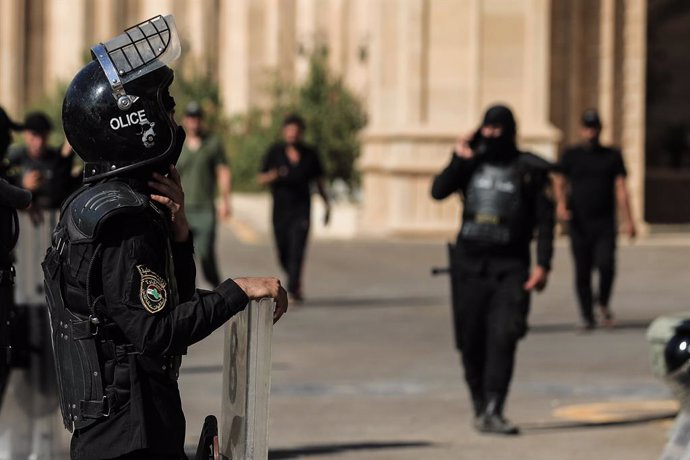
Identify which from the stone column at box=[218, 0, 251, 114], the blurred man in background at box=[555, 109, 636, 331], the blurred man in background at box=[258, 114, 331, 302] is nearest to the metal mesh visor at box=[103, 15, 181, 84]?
the blurred man in background at box=[555, 109, 636, 331]

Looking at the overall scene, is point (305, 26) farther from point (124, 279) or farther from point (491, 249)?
point (124, 279)

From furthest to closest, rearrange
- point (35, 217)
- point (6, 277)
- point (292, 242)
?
point (292, 242)
point (35, 217)
point (6, 277)

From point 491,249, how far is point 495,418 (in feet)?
3.03

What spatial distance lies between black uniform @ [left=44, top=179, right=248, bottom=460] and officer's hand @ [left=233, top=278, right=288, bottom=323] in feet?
0.09

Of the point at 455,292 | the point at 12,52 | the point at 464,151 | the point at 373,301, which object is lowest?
the point at 12,52

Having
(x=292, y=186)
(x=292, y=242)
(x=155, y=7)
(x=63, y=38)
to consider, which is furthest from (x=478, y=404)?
(x=155, y=7)

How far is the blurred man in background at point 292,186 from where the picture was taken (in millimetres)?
17844

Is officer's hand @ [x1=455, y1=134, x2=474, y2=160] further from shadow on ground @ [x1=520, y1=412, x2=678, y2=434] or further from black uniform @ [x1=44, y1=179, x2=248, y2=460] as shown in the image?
black uniform @ [x1=44, y1=179, x2=248, y2=460]

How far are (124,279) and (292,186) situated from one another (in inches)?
510

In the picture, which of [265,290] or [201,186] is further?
[201,186]

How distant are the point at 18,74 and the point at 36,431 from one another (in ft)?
196

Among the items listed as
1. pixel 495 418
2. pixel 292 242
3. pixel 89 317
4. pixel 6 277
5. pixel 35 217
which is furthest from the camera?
pixel 292 242

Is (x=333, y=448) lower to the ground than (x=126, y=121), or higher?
lower

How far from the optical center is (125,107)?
5098 millimetres
